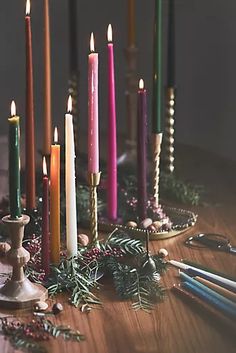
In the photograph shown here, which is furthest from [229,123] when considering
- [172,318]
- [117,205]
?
[172,318]

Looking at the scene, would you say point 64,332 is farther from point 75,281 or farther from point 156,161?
point 156,161

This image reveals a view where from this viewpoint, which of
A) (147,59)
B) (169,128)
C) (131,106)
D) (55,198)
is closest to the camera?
(55,198)

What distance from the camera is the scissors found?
3.42 feet

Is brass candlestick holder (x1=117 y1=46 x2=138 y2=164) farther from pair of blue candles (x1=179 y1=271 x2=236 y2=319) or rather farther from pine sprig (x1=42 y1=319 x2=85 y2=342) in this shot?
pine sprig (x1=42 y1=319 x2=85 y2=342)

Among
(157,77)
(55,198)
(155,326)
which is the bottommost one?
(155,326)

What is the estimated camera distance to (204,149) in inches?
54.4

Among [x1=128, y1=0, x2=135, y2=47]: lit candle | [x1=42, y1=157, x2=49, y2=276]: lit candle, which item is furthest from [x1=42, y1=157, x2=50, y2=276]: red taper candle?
[x1=128, y1=0, x2=135, y2=47]: lit candle

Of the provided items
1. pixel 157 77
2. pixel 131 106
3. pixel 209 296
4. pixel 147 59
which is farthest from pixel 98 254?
pixel 147 59

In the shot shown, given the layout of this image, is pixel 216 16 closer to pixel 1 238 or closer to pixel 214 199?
pixel 214 199

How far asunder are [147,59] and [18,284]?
713 millimetres

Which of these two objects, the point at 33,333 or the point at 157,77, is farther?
the point at 157,77

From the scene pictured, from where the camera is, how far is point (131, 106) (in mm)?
1355

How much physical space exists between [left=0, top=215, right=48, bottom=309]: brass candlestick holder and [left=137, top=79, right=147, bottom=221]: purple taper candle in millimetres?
238

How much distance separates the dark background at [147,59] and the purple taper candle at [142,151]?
0.35 m
